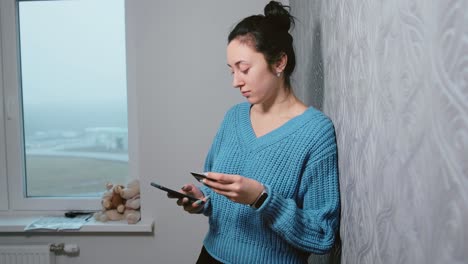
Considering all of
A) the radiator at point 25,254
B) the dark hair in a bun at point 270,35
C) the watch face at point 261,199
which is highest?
the dark hair in a bun at point 270,35

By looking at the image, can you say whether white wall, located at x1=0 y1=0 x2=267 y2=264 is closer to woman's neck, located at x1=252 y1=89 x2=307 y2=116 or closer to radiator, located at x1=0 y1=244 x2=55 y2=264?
radiator, located at x1=0 y1=244 x2=55 y2=264

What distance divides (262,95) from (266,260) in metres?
0.42

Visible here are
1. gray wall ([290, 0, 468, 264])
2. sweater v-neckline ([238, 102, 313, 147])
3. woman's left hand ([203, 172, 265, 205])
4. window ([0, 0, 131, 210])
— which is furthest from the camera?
window ([0, 0, 131, 210])

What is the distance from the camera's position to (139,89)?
7.74 ft

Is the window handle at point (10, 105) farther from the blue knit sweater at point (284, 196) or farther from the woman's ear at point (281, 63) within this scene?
the woman's ear at point (281, 63)

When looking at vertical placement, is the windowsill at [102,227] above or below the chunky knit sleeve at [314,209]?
below

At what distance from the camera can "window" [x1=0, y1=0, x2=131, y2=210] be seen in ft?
8.45

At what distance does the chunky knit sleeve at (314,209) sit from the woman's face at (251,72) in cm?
21

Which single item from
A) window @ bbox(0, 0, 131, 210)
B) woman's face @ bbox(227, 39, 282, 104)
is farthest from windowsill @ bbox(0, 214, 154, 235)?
woman's face @ bbox(227, 39, 282, 104)

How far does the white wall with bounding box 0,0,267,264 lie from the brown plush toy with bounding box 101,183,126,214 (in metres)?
0.16

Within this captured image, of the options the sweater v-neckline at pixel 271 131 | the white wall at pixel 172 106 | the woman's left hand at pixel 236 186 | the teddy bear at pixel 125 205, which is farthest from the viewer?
the teddy bear at pixel 125 205

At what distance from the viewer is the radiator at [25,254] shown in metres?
2.38

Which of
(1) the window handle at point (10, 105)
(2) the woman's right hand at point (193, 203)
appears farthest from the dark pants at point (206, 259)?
(1) the window handle at point (10, 105)

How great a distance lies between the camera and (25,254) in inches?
93.8
